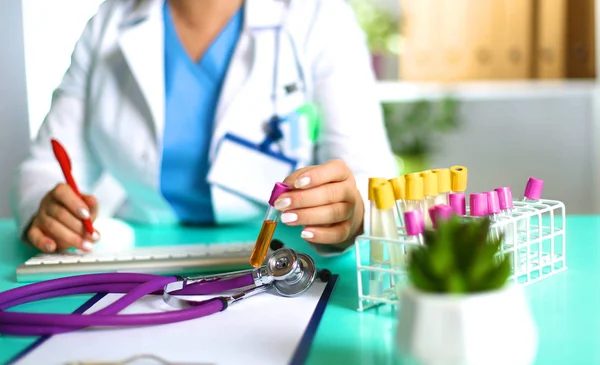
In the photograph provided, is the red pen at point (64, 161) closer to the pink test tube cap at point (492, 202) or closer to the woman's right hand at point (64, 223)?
the woman's right hand at point (64, 223)

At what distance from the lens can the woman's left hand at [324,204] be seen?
0.79 meters

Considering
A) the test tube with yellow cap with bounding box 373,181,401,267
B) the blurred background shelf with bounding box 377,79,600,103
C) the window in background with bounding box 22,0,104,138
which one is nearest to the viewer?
the test tube with yellow cap with bounding box 373,181,401,267

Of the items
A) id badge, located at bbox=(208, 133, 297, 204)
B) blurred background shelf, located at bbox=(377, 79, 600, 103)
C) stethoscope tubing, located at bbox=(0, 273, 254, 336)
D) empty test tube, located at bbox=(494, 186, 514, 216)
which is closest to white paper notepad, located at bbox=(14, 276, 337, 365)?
stethoscope tubing, located at bbox=(0, 273, 254, 336)

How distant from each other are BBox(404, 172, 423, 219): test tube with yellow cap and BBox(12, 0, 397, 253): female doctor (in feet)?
1.55

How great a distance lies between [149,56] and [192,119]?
144 mm

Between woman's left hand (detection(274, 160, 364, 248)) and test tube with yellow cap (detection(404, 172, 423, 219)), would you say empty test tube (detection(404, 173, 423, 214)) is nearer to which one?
test tube with yellow cap (detection(404, 172, 423, 219))

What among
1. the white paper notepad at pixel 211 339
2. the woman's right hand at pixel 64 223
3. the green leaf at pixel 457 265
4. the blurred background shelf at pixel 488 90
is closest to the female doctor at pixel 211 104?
the woman's right hand at pixel 64 223

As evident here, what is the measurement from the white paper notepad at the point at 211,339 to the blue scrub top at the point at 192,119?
581 mm

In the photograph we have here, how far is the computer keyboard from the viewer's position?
84 centimetres

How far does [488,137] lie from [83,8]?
220 cm

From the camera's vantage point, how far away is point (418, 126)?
3068 mm

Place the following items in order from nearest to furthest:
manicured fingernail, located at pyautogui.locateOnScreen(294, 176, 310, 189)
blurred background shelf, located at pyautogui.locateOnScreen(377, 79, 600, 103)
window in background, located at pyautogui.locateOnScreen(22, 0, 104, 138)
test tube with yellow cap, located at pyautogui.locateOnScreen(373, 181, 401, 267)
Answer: test tube with yellow cap, located at pyautogui.locateOnScreen(373, 181, 401, 267) < manicured fingernail, located at pyautogui.locateOnScreen(294, 176, 310, 189) < window in background, located at pyautogui.locateOnScreen(22, 0, 104, 138) < blurred background shelf, located at pyautogui.locateOnScreen(377, 79, 600, 103)

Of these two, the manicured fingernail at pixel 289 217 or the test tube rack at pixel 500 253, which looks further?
the manicured fingernail at pixel 289 217

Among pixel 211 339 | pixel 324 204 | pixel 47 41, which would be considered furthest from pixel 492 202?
pixel 47 41
